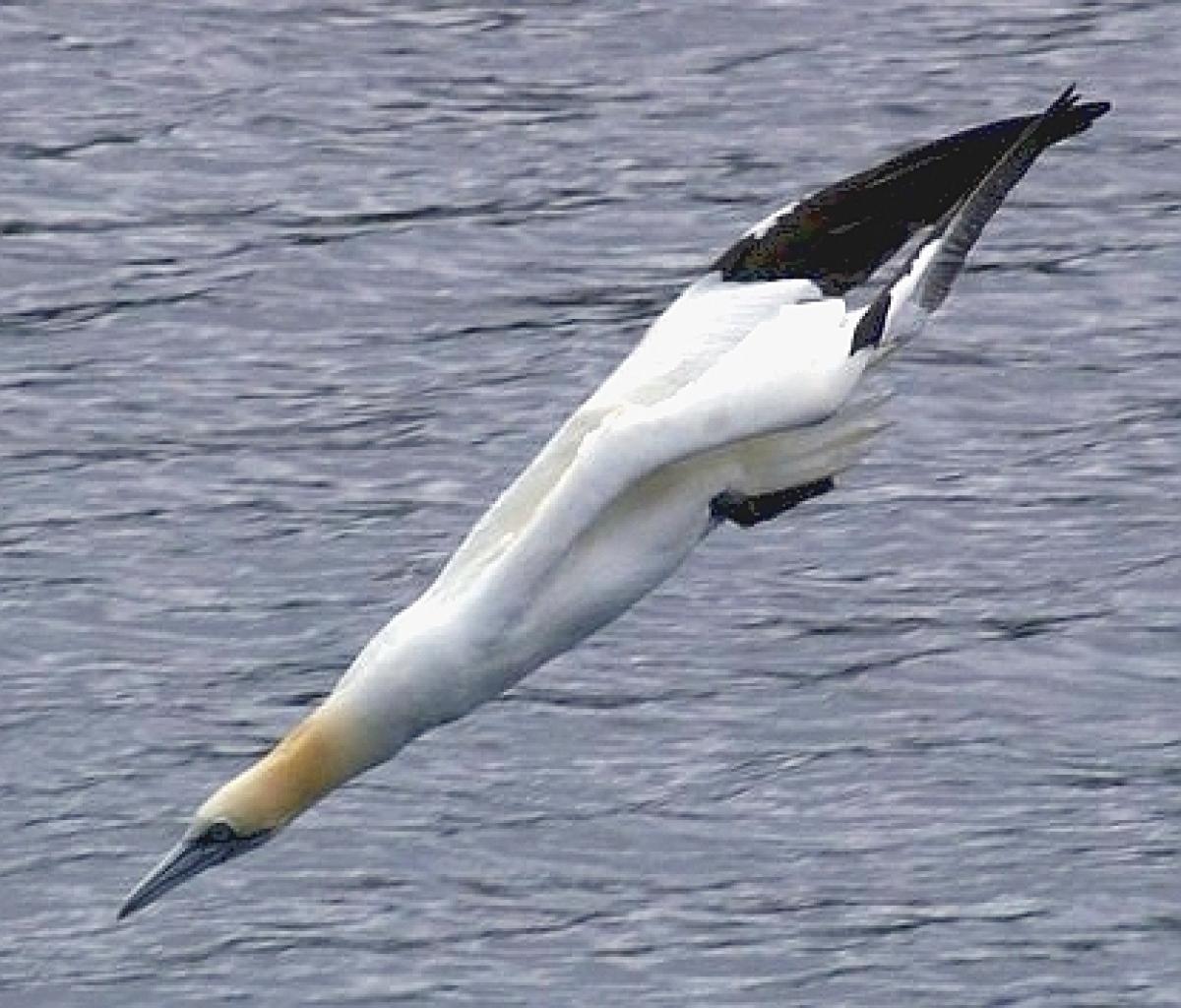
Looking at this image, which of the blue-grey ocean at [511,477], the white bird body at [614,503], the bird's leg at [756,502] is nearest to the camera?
the white bird body at [614,503]

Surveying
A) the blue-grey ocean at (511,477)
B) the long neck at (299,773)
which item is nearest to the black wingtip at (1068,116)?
the blue-grey ocean at (511,477)

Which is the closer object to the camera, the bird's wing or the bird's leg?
the bird's wing

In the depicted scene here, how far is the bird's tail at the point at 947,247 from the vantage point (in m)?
13.8

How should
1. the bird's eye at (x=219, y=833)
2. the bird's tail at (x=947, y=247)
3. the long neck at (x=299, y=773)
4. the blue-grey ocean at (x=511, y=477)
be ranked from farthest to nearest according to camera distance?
the blue-grey ocean at (x=511, y=477), the bird's eye at (x=219, y=833), the long neck at (x=299, y=773), the bird's tail at (x=947, y=247)

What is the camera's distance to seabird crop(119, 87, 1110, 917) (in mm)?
13664

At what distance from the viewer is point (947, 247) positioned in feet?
45.6

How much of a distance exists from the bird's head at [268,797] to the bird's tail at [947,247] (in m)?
1.71

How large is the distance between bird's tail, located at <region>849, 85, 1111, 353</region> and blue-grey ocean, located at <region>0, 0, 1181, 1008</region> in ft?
4.55

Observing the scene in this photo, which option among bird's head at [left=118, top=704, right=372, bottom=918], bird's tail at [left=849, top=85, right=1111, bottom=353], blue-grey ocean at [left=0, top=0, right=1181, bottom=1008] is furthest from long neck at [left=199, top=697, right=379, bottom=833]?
blue-grey ocean at [left=0, top=0, right=1181, bottom=1008]

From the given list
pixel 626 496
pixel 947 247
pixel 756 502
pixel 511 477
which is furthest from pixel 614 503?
pixel 511 477

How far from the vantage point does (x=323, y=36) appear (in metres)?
24.5

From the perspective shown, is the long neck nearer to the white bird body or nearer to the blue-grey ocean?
the white bird body

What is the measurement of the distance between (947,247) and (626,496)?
1053 mm

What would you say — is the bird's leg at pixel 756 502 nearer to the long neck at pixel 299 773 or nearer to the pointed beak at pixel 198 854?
the long neck at pixel 299 773
